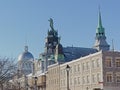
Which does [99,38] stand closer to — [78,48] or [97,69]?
[78,48]

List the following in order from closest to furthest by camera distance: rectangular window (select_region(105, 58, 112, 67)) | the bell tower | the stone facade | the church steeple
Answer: the stone facade < rectangular window (select_region(105, 58, 112, 67)) < the bell tower < the church steeple

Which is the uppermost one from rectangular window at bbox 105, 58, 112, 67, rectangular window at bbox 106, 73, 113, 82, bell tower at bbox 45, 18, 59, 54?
bell tower at bbox 45, 18, 59, 54

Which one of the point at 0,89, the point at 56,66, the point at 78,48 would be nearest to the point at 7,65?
the point at 0,89

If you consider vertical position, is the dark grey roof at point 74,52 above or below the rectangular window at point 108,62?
above

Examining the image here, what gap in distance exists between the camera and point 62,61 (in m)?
124

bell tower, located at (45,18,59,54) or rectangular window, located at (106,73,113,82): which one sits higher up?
bell tower, located at (45,18,59,54)

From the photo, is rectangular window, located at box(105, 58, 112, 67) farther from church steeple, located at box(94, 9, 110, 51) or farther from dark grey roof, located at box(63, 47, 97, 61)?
church steeple, located at box(94, 9, 110, 51)

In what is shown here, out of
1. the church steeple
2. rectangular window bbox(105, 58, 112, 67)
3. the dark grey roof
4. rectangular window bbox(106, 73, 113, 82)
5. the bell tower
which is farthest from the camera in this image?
the church steeple

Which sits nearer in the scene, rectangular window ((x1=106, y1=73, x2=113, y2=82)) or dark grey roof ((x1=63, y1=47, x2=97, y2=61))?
rectangular window ((x1=106, y1=73, x2=113, y2=82))

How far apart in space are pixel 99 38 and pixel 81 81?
78.1 meters

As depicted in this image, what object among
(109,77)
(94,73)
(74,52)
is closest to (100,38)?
(74,52)

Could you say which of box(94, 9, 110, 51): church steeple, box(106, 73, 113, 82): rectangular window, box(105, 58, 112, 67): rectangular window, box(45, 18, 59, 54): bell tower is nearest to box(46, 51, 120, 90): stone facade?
box(106, 73, 113, 82): rectangular window

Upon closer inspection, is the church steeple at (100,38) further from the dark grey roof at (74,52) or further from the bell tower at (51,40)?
the dark grey roof at (74,52)

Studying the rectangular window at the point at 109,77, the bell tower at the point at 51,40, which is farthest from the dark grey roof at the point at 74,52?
the rectangular window at the point at 109,77
